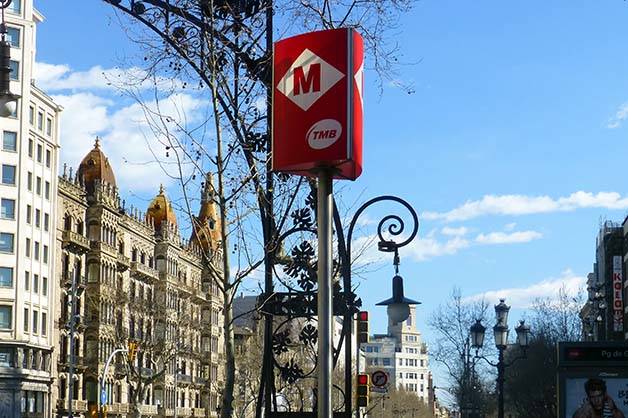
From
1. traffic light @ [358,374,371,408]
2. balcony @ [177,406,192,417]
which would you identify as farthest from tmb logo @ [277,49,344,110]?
balcony @ [177,406,192,417]

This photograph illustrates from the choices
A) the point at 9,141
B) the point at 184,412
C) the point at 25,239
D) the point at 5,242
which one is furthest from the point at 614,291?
the point at 184,412

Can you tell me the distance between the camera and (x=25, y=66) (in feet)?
251

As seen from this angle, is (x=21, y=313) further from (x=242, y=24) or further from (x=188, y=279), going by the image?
(x=242, y=24)

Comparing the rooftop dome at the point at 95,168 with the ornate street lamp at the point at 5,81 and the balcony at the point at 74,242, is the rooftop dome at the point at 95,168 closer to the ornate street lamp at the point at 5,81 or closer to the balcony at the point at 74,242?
the balcony at the point at 74,242

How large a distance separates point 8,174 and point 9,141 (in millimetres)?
2113

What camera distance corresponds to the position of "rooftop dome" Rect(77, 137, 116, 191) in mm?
87312

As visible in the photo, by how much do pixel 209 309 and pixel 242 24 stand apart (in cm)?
9506

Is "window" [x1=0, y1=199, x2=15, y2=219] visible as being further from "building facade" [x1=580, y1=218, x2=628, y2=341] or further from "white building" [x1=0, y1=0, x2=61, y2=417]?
"building facade" [x1=580, y1=218, x2=628, y2=341]

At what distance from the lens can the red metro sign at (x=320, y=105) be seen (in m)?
6.12

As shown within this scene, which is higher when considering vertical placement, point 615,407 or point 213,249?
point 213,249

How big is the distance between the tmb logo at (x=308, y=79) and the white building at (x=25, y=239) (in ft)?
229

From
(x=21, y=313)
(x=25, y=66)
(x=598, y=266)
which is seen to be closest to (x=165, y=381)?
(x=21, y=313)

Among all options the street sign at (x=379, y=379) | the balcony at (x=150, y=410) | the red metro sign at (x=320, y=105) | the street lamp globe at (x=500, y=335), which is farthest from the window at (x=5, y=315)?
the red metro sign at (x=320, y=105)

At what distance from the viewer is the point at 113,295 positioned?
76.5 m
